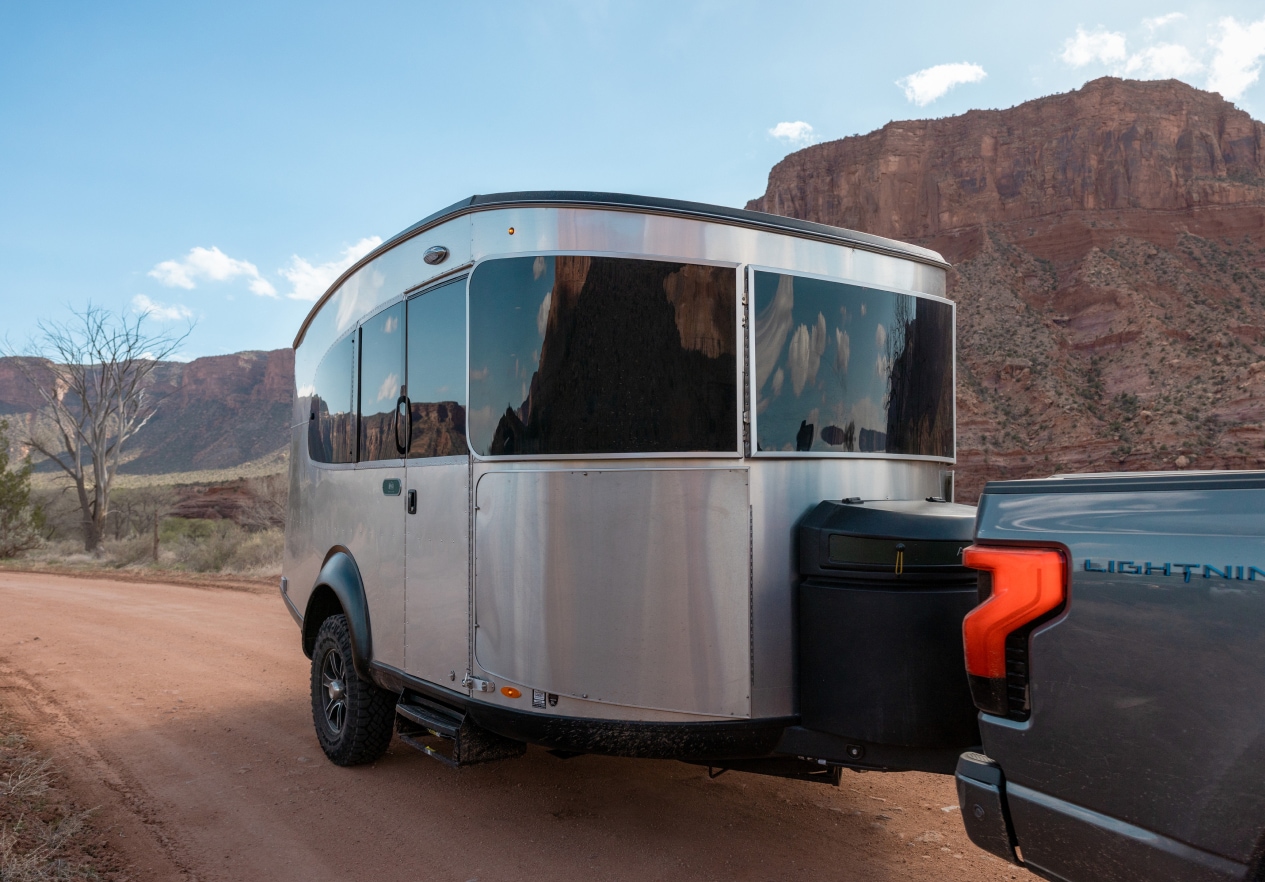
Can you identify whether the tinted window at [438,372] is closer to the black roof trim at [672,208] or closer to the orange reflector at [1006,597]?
the black roof trim at [672,208]

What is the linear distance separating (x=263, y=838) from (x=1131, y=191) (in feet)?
240

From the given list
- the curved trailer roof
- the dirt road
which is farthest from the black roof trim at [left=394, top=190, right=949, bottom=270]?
the dirt road

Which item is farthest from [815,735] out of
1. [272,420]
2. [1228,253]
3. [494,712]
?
[272,420]

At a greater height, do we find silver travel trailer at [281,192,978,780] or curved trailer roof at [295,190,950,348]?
curved trailer roof at [295,190,950,348]

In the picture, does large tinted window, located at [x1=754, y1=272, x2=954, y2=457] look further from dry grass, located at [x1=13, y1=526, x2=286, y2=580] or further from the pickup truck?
dry grass, located at [x1=13, y1=526, x2=286, y2=580]

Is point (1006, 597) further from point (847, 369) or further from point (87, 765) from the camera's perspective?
point (87, 765)

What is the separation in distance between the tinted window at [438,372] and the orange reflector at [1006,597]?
222 cm

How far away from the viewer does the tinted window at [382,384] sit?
170 inches

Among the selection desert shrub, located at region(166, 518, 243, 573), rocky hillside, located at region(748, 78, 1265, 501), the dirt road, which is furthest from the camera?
rocky hillside, located at region(748, 78, 1265, 501)

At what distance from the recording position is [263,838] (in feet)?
12.9

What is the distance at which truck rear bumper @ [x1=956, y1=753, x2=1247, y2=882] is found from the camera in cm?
174

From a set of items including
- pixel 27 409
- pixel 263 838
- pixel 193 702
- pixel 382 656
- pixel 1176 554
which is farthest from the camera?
pixel 27 409

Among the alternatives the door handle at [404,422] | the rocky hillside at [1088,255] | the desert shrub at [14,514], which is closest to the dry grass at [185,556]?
the desert shrub at [14,514]

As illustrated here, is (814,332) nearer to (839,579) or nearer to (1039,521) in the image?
(839,579)
